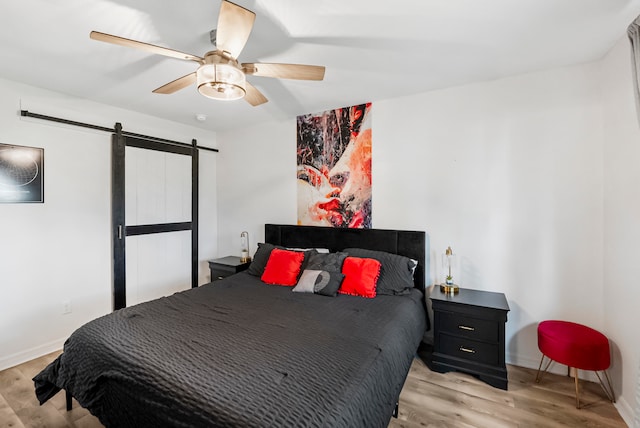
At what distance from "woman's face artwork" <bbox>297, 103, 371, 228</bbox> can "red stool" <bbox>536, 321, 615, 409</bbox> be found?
5.76 ft

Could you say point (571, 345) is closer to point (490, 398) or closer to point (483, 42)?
point (490, 398)

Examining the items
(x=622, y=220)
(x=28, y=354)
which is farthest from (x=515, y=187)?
(x=28, y=354)

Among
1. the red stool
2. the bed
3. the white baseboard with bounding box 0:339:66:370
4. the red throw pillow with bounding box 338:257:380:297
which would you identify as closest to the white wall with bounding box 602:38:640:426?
the red stool

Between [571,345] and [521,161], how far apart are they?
4.79ft

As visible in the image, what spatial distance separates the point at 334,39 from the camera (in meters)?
1.90

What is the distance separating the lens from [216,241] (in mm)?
4418

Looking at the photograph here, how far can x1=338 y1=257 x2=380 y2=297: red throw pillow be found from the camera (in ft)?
8.27

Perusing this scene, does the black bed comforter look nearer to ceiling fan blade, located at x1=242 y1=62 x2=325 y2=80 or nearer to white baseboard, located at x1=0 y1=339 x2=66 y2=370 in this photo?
white baseboard, located at x1=0 y1=339 x2=66 y2=370

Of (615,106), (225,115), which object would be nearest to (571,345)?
(615,106)

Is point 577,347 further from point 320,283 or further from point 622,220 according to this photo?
point 320,283

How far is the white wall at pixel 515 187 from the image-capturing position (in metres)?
2.27

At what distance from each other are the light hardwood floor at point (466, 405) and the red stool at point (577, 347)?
0.13m

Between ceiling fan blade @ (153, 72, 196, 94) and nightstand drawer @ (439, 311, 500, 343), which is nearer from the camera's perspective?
ceiling fan blade @ (153, 72, 196, 94)

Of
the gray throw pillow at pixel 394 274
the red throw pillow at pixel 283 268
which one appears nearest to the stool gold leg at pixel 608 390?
the gray throw pillow at pixel 394 274
